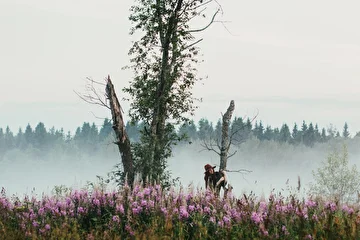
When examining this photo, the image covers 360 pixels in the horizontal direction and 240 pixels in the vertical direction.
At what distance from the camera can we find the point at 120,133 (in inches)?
987

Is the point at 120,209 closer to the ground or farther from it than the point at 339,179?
farther from it

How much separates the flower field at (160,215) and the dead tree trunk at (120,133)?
9927 millimetres

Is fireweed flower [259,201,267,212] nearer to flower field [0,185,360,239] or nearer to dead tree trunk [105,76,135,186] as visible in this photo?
flower field [0,185,360,239]

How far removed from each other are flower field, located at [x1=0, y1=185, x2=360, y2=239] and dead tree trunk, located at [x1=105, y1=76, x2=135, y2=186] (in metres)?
9.93

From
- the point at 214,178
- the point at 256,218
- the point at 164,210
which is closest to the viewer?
the point at 256,218

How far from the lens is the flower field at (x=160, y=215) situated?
1158 cm

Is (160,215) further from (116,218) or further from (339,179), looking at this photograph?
(339,179)

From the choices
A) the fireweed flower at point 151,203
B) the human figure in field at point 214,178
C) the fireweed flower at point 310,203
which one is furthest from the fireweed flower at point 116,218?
the human figure in field at point 214,178

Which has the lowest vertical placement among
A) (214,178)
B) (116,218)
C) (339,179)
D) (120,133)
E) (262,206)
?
(339,179)

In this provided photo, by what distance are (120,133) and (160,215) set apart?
12072mm

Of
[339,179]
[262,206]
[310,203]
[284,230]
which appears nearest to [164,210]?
[262,206]

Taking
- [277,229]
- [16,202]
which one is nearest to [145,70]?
[16,202]

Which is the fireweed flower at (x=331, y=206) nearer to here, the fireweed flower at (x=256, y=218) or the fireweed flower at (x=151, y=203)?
the fireweed flower at (x=256, y=218)

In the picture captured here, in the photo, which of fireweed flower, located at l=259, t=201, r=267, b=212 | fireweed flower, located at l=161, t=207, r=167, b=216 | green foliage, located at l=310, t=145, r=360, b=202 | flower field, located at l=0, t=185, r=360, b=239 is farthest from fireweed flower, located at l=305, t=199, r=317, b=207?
green foliage, located at l=310, t=145, r=360, b=202
